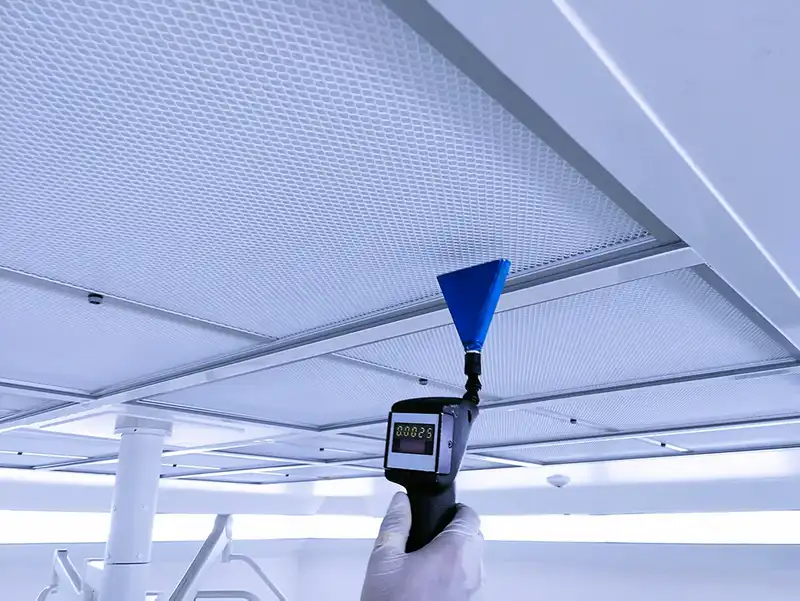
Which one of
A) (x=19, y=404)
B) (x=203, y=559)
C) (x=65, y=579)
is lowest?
(x=65, y=579)

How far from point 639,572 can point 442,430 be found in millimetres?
3522

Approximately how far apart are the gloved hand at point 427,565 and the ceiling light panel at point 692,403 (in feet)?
2.86

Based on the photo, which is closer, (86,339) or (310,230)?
(310,230)

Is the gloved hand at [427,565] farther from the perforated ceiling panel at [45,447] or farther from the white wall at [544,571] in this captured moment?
the white wall at [544,571]

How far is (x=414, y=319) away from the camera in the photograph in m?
1.10

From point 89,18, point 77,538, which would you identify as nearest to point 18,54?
point 89,18

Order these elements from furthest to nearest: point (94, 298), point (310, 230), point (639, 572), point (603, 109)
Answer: point (639, 572) < point (94, 298) < point (310, 230) < point (603, 109)

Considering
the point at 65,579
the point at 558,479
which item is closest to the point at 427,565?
the point at 65,579

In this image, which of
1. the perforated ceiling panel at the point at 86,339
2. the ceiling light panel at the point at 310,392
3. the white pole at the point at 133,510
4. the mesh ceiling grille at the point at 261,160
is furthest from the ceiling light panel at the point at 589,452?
the mesh ceiling grille at the point at 261,160

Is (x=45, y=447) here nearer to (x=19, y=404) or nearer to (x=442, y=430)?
(x=19, y=404)

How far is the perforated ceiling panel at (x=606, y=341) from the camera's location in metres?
1.03

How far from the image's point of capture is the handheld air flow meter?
867mm

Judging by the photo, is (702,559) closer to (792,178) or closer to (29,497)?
(792,178)

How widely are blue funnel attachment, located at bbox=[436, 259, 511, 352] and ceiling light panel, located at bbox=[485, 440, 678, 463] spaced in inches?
73.3
